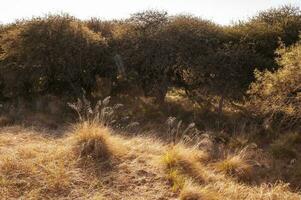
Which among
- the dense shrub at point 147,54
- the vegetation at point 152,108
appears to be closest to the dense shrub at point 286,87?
the vegetation at point 152,108

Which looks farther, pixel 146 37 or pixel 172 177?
pixel 146 37

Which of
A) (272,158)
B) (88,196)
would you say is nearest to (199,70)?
(272,158)

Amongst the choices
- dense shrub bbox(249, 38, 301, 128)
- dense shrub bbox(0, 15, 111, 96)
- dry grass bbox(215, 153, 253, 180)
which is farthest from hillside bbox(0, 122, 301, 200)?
dense shrub bbox(0, 15, 111, 96)

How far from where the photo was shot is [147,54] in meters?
12.7

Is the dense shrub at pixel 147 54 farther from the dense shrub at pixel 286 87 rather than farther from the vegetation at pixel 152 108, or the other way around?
the dense shrub at pixel 286 87

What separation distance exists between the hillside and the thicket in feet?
13.3

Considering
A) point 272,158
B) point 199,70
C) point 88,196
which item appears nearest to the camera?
point 88,196

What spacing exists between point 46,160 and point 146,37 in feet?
22.2

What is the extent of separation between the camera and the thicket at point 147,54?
11.8 meters

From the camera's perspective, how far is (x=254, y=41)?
1197 cm

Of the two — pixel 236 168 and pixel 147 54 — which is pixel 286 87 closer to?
pixel 236 168

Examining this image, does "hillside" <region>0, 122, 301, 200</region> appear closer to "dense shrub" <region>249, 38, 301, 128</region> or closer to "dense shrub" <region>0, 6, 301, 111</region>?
"dense shrub" <region>249, 38, 301, 128</region>

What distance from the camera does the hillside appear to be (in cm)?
619

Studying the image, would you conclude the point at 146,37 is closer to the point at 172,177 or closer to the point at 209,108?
the point at 209,108
